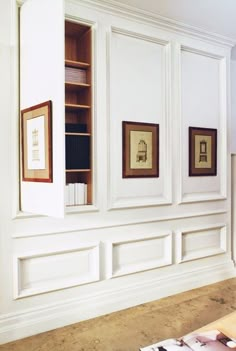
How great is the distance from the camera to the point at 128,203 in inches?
118

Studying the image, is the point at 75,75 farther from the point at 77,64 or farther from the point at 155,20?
the point at 155,20

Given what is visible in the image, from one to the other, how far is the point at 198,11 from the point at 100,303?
9.22 feet

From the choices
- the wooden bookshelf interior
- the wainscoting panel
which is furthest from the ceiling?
the wainscoting panel

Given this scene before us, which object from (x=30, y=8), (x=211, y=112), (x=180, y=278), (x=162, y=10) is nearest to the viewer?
(x=30, y=8)

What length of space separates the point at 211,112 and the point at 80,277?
2.27 m

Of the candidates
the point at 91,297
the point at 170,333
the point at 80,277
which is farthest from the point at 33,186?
the point at 170,333

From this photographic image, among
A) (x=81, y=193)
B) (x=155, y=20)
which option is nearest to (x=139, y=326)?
(x=81, y=193)

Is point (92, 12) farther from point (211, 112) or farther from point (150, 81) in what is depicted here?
point (211, 112)

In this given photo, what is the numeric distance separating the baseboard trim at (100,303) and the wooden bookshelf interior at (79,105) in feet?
2.87

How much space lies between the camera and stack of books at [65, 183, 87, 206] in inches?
108

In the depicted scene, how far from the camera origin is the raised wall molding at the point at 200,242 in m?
3.38

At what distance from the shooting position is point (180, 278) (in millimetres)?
3352

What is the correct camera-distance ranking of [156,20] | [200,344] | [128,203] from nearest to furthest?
[200,344] < [128,203] < [156,20]

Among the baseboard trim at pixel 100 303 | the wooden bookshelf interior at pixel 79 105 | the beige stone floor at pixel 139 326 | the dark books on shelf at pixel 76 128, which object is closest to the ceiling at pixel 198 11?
the wooden bookshelf interior at pixel 79 105
